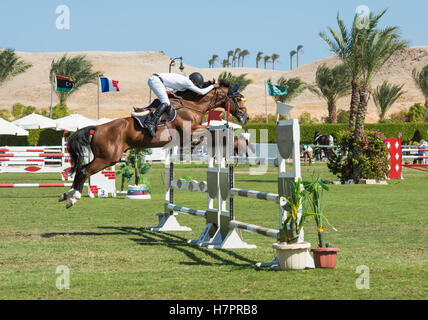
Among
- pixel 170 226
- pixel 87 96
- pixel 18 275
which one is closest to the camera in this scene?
pixel 18 275

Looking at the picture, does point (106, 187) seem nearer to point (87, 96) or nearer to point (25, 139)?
point (25, 139)

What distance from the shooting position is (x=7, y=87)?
456ft

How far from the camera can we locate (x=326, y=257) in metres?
6.50

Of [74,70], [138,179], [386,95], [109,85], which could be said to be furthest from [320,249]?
[386,95]

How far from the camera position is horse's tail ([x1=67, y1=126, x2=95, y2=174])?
9.69 metres

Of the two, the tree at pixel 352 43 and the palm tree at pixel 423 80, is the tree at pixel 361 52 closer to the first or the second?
the tree at pixel 352 43

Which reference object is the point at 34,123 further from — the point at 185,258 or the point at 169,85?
the point at 185,258

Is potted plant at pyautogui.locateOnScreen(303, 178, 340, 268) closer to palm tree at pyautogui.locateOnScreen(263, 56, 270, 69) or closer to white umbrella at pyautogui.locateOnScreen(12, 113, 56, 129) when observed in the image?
white umbrella at pyautogui.locateOnScreen(12, 113, 56, 129)

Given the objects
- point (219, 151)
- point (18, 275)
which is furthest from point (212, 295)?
point (219, 151)

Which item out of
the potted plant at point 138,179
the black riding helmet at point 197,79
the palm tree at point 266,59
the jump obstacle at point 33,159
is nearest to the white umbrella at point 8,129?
the jump obstacle at point 33,159

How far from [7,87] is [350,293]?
5583 inches

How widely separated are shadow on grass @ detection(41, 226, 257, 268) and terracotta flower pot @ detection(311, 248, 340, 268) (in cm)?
75

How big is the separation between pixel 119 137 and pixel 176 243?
5.78 feet

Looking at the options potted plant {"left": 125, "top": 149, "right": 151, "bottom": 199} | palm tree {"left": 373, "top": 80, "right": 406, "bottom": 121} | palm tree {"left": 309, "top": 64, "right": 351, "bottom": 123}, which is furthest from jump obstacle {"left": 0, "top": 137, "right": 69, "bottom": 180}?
palm tree {"left": 373, "top": 80, "right": 406, "bottom": 121}
